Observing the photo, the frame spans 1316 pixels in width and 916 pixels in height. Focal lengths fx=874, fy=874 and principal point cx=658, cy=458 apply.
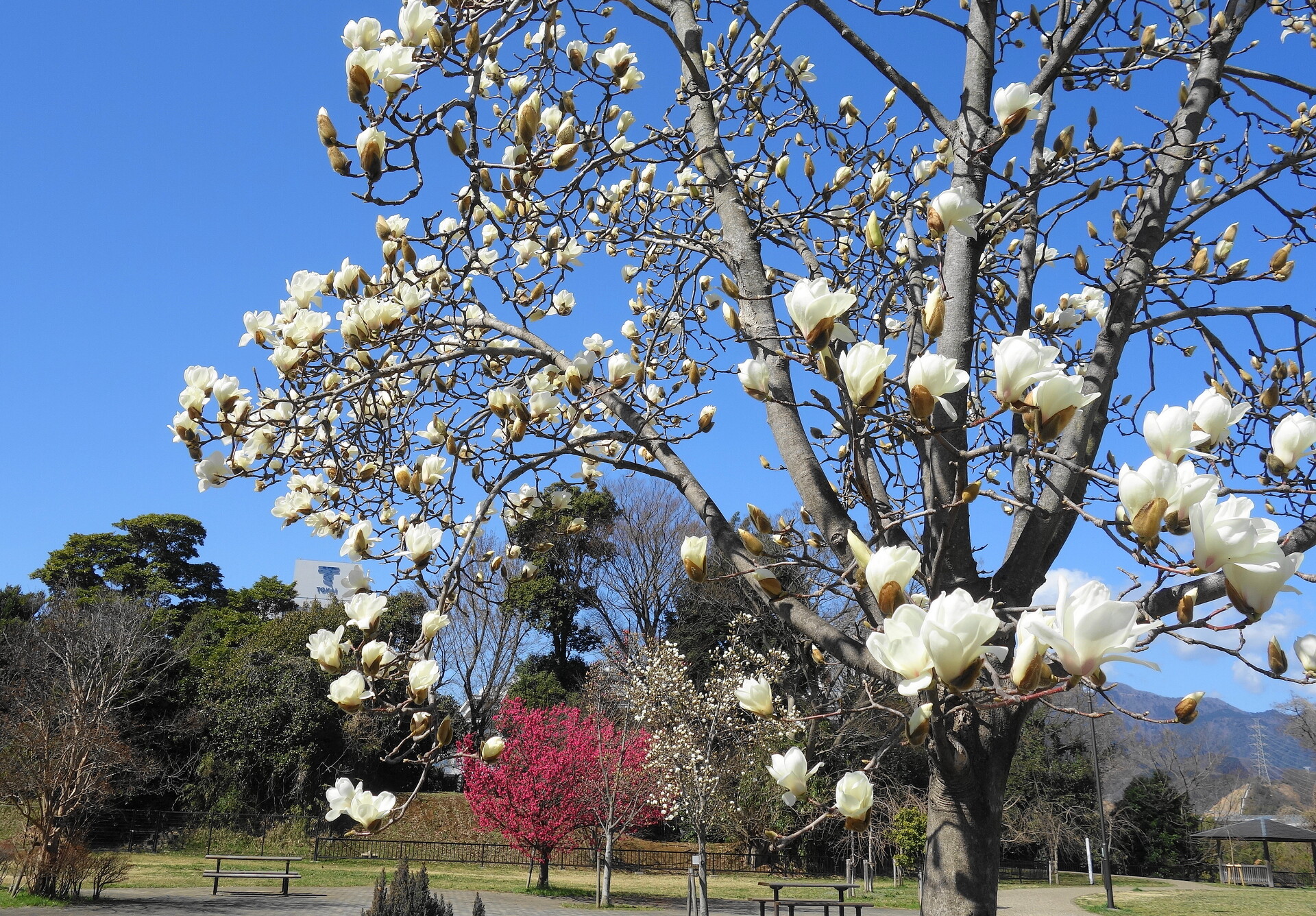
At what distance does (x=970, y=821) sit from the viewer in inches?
68.7

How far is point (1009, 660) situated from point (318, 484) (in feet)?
6.86

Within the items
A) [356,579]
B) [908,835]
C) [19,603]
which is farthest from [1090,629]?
[19,603]

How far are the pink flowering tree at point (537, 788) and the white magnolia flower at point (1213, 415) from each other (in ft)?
42.1

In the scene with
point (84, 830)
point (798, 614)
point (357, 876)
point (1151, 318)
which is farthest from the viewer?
point (357, 876)

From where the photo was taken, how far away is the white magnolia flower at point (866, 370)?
4.21ft

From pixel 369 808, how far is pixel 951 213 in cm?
150

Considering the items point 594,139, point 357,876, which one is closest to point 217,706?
point 357,876

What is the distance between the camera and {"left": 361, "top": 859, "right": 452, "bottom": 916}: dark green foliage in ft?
17.3

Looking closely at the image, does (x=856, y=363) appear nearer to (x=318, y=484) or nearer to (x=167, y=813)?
(x=318, y=484)

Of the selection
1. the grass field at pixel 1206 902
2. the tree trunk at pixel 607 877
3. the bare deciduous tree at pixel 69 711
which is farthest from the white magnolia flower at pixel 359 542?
the grass field at pixel 1206 902

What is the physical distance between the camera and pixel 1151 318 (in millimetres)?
2383

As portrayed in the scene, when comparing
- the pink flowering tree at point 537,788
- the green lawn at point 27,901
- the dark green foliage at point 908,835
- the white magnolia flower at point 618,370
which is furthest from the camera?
the dark green foliage at point 908,835

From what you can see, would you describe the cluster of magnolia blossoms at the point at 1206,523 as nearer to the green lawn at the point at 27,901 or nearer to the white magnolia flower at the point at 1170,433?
the white magnolia flower at the point at 1170,433

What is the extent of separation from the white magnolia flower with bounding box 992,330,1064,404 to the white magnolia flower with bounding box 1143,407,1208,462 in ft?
0.52
